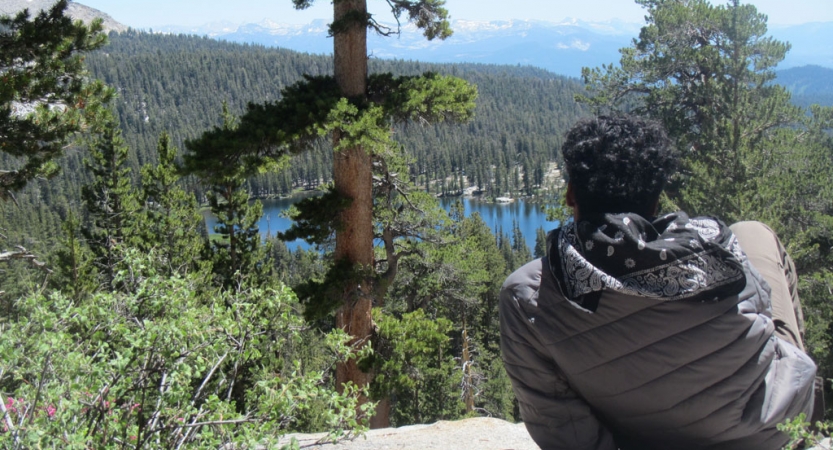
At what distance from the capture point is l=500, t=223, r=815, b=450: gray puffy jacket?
1.88 metres

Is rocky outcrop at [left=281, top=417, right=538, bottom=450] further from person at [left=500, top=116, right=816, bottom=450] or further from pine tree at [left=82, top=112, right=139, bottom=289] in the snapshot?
pine tree at [left=82, top=112, right=139, bottom=289]

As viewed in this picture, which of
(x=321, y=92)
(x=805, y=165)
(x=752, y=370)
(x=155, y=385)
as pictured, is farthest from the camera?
(x=805, y=165)

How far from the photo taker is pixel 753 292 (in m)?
Result: 1.92

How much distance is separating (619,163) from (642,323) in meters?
0.52

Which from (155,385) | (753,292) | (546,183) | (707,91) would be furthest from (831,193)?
(546,183)

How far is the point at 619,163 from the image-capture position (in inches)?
75.4

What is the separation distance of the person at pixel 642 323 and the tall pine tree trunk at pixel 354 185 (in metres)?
4.29

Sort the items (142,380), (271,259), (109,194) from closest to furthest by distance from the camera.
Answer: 1. (142,380)
2. (109,194)
3. (271,259)

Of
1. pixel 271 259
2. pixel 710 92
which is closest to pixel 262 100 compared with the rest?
pixel 271 259

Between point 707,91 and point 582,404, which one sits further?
point 707,91

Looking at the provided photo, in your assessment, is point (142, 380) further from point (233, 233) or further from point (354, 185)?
point (233, 233)

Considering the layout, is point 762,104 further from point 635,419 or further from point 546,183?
point 546,183

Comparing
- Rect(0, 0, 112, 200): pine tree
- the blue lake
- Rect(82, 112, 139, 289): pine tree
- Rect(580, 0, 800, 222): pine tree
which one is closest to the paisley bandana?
Rect(0, 0, 112, 200): pine tree

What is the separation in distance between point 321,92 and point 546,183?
122625 mm
